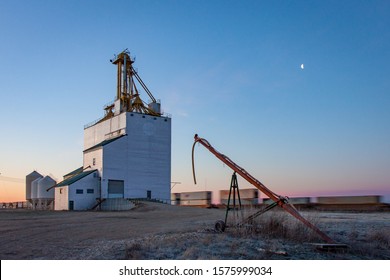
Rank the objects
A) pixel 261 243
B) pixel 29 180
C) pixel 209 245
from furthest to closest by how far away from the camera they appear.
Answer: pixel 29 180, pixel 261 243, pixel 209 245

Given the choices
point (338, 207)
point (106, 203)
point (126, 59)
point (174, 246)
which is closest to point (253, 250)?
point (174, 246)

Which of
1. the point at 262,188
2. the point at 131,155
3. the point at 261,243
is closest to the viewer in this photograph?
the point at 261,243

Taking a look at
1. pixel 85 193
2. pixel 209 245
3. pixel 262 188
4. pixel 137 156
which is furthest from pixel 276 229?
pixel 137 156

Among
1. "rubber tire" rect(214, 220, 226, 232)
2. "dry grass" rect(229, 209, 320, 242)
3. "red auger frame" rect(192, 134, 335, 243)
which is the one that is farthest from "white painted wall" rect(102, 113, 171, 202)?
"dry grass" rect(229, 209, 320, 242)

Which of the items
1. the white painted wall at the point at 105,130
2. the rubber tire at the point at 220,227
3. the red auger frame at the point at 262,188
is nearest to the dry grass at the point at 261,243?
the rubber tire at the point at 220,227

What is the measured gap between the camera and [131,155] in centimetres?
5225

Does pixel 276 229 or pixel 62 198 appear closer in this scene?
pixel 276 229

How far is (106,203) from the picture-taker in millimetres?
48594

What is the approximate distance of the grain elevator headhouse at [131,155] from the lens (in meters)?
50.3

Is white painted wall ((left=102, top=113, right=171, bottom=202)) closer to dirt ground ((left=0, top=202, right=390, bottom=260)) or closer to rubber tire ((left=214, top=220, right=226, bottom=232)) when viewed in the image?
dirt ground ((left=0, top=202, right=390, bottom=260))

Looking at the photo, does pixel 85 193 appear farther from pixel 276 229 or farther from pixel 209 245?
pixel 209 245

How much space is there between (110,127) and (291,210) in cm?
4542

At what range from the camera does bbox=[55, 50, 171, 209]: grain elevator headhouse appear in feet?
165

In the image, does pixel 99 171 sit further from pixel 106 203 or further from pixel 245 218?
pixel 245 218
